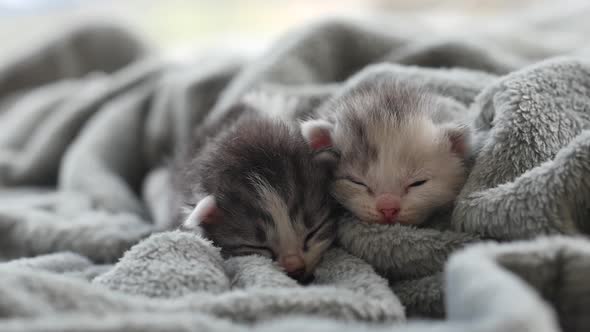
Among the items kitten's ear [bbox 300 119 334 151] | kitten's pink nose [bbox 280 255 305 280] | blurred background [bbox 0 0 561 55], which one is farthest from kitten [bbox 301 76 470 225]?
blurred background [bbox 0 0 561 55]

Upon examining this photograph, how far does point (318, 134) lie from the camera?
121 cm

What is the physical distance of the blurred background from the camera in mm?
3025

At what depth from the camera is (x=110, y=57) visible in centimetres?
256

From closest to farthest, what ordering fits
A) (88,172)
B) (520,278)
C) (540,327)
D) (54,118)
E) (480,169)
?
(540,327) → (520,278) → (480,169) → (88,172) → (54,118)

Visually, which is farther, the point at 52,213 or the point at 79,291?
the point at 52,213

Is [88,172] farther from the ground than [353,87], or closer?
closer

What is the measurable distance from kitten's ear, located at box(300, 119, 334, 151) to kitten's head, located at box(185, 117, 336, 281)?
18 mm

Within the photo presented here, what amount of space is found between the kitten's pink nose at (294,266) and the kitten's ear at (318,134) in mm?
247

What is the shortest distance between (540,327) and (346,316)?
26cm

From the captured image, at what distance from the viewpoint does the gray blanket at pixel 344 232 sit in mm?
708

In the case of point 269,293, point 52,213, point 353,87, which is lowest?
point 52,213

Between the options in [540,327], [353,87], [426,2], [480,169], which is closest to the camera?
[540,327]

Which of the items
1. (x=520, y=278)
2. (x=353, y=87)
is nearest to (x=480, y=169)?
(x=520, y=278)

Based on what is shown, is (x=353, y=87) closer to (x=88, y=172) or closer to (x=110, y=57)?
(x=88, y=172)
